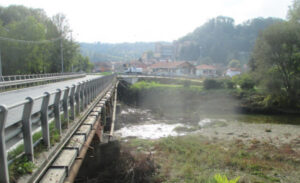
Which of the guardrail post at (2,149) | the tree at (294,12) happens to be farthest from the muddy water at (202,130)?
the tree at (294,12)

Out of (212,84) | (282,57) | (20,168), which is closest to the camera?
(20,168)

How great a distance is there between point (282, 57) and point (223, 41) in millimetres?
120181

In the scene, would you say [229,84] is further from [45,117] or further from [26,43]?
[45,117]

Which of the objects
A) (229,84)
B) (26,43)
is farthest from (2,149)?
(229,84)

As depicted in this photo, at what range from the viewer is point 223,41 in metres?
147

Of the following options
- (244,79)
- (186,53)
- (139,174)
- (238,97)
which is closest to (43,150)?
(139,174)

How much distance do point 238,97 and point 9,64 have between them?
40074 millimetres

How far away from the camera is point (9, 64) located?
39062mm

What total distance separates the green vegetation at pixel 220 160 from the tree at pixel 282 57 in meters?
21.5

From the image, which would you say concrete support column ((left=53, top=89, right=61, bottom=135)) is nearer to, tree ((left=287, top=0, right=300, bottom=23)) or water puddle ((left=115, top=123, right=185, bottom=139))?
water puddle ((left=115, top=123, right=185, bottom=139))

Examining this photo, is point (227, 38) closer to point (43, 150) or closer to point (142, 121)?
point (142, 121)

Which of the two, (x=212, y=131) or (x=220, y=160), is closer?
(x=220, y=160)

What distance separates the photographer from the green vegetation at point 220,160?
1073 centimetres

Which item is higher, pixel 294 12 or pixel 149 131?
pixel 294 12
